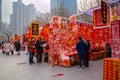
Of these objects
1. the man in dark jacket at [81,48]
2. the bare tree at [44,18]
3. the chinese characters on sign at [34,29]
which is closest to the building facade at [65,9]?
the bare tree at [44,18]

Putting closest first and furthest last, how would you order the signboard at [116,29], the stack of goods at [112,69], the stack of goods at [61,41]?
the stack of goods at [112,69]
the signboard at [116,29]
the stack of goods at [61,41]

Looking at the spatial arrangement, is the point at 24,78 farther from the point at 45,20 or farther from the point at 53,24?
the point at 45,20

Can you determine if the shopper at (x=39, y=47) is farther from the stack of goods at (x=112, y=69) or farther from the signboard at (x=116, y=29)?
the stack of goods at (x=112, y=69)

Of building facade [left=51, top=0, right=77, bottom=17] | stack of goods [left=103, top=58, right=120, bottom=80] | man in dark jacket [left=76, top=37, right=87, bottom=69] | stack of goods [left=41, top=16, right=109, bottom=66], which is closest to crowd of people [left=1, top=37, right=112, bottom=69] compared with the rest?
man in dark jacket [left=76, top=37, right=87, bottom=69]

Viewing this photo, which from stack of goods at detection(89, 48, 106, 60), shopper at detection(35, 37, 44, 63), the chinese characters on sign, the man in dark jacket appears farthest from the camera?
the chinese characters on sign

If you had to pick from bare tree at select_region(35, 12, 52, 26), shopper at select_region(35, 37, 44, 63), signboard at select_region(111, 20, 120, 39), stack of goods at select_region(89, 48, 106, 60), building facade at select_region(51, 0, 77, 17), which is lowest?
stack of goods at select_region(89, 48, 106, 60)

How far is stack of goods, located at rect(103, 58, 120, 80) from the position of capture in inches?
267

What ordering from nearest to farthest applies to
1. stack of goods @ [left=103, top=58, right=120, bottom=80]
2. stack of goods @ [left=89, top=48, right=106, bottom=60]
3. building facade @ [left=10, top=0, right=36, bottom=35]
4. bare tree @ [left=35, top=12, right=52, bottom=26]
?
1. stack of goods @ [left=103, top=58, right=120, bottom=80]
2. stack of goods @ [left=89, top=48, right=106, bottom=60]
3. bare tree @ [left=35, top=12, right=52, bottom=26]
4. building facade @ [left=10, top=0, right=36, bottom=35]

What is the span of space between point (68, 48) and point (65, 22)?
1.93 m

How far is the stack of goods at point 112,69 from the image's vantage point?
22.2 ft

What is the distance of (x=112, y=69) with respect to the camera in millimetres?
6914

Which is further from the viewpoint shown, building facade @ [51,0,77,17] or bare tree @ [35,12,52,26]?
bare tree @ [35,12,52,26]

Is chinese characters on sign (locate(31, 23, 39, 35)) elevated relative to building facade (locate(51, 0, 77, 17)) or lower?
lower

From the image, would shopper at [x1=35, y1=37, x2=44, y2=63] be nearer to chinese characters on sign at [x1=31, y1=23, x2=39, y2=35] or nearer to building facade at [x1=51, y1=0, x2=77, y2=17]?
chinese characters on sign at [x1=31, y1=23, x2=39, y2=35]
